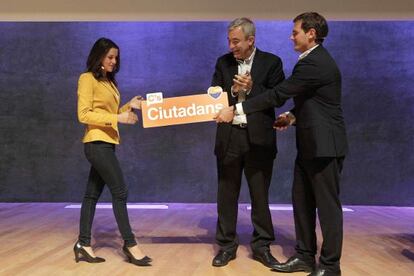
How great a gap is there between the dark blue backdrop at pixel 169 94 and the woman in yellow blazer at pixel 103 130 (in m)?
3.09

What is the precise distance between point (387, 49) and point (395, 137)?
1074mm

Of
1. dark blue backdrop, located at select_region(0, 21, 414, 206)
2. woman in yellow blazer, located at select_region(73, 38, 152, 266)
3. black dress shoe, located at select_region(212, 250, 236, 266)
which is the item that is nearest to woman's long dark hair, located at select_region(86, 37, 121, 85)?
woman in yellow blazer, located at select_region(73, 38, 152, 266)

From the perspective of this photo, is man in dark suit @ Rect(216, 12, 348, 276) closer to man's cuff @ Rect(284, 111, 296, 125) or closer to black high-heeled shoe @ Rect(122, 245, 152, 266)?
man's cuff @ Rect(284, 111, 296, 125)

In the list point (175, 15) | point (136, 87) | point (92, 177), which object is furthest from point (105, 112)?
point (136, 87)

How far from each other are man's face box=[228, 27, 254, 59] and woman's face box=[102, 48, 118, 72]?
0.70m

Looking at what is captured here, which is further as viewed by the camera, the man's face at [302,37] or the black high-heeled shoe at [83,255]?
the black high-heeled shoe at [83,255]

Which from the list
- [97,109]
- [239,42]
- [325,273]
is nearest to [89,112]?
[97,109]

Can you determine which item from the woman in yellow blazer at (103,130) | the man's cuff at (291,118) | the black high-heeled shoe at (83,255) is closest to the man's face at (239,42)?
the man's cuff at (291,118)

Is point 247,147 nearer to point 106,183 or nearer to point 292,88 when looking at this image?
point 292,88

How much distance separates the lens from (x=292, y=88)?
2.75 meters

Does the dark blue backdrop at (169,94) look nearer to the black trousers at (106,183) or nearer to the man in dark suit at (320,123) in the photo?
the black trousers at (106,183)

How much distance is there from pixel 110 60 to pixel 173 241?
1485 millimetres

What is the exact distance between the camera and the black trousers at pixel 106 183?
301 cm

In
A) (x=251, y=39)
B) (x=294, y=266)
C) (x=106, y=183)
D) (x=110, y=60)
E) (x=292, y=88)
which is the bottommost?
(x=294, y=266)
